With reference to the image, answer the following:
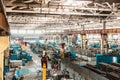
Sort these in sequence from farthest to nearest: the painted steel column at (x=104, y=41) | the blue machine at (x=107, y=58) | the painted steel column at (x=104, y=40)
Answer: the painted steel column at (x=104, y=41)
the painted steel column at (x=104, y=40)
the blue machine at (x=107, y=58)

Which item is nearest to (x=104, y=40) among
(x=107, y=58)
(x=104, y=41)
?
(x=104, y=41)

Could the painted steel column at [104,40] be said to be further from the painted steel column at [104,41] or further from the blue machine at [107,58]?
the blue machine at [107,58]

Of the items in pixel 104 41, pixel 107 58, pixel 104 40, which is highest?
pixel 104 40

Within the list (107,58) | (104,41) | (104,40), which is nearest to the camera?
(107,58)

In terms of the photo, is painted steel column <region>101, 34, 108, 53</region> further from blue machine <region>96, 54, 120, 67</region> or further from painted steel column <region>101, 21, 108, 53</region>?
blue machine <region>96, 54, 120, 67</region>

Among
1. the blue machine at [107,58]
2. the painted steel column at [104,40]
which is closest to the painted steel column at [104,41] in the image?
the painted steel column at [104,40]

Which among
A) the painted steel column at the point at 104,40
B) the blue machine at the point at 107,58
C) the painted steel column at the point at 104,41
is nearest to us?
the blue machine at the point at 107,58

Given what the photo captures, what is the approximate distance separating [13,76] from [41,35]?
33.3 meters

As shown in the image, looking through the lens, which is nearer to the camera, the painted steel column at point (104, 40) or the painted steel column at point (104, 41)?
the painted steel column at point (104, 40)

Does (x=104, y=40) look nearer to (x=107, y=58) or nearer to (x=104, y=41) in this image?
(x=104, y=41)

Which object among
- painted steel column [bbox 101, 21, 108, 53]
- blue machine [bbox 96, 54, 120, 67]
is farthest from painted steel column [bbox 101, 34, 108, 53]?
blue machine [bbox 96, 54, 120, 67]

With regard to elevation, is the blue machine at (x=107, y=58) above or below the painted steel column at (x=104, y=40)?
below

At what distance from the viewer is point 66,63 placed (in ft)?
58.9

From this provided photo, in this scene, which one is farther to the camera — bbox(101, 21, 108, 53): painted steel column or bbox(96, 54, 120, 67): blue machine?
bbox(101, 21, 108, 53): painted steel column
